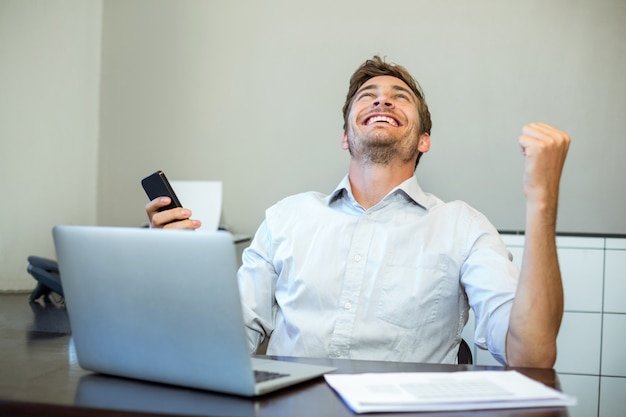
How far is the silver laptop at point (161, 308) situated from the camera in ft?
2.88

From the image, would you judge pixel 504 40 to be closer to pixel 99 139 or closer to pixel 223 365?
pixel 99 139

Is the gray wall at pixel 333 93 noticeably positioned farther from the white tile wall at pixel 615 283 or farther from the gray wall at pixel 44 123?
the white tile wall at pixel 615 283

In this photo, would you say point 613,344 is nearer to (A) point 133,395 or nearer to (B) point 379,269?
(B) point 379,269

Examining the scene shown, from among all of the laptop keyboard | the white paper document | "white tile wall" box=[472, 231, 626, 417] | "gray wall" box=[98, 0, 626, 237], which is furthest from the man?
"gray wall" box=[98, 0, 626, 237]

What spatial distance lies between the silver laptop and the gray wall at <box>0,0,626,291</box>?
2050 millimetres

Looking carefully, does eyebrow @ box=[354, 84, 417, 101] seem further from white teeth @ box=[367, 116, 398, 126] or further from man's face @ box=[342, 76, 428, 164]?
white teeth @ box=[367, 116, 398, 126]

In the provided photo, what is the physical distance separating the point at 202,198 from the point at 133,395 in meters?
2.25

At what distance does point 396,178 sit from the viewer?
192 cm

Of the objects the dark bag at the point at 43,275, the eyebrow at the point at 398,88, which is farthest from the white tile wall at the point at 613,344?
the dark bag at the point at 43,275

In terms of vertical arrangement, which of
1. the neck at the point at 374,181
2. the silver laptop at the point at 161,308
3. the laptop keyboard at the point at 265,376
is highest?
the neck at the point at 374,181

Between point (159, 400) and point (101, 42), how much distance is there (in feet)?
9.37

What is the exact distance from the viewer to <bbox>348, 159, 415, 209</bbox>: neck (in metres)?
1.90

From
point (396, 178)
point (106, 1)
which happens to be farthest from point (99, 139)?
point (396, 178)

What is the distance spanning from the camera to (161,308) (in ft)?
3.04
